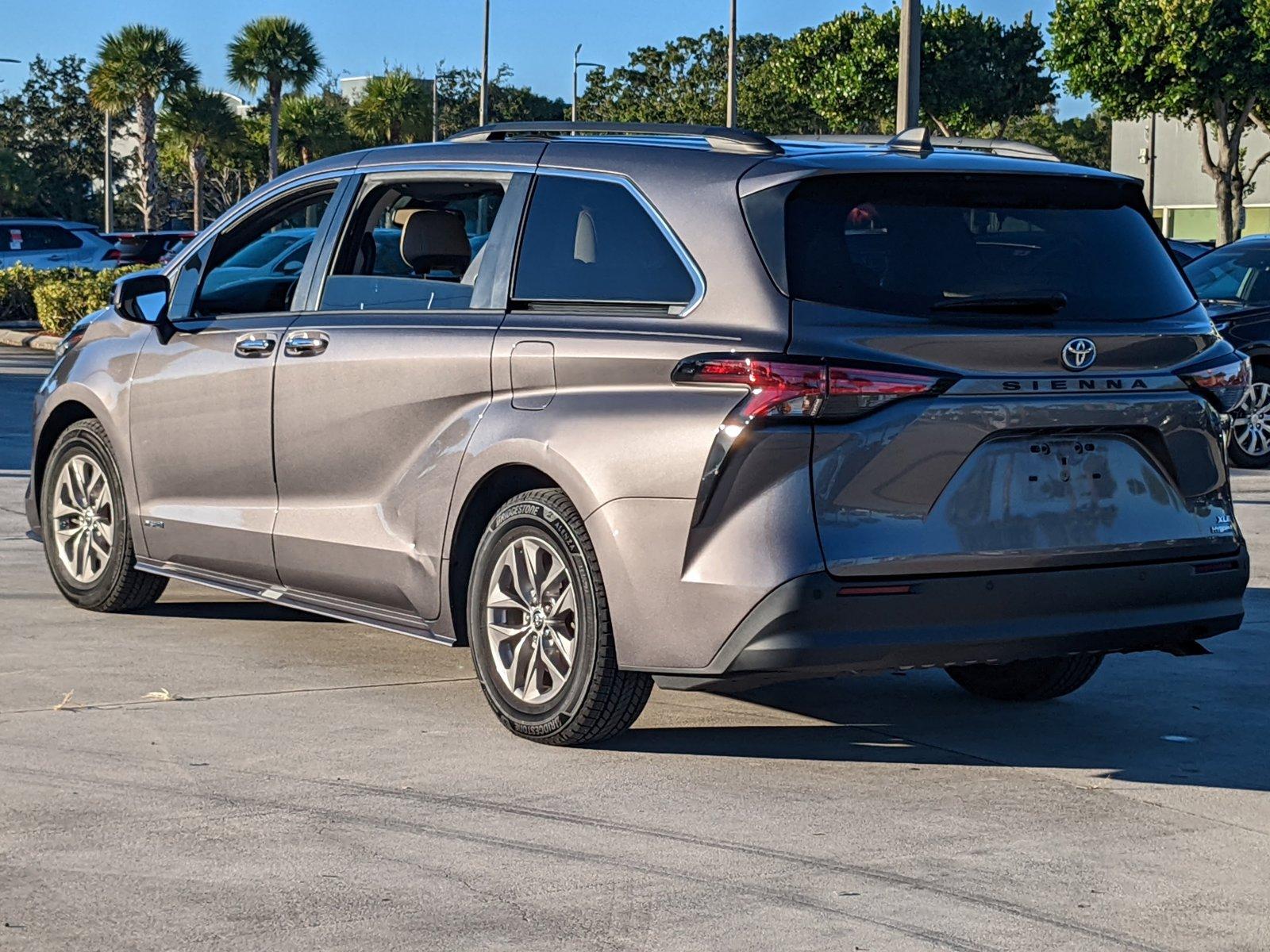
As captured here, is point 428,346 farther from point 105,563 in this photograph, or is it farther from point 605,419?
point 105,563

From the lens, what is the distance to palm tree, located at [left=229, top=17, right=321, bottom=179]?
63406 millimetres

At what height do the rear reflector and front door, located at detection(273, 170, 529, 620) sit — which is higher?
front door, located at detection(273, 170, 529, 620)

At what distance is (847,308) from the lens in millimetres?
5281

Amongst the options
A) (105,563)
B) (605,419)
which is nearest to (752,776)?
(605,419)

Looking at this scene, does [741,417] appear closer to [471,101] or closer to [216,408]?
[216,408]

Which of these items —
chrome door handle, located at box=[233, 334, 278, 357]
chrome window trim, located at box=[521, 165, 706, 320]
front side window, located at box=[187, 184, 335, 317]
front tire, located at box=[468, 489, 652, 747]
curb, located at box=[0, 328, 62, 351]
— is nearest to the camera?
chrome window trim, located at box=[521, 165, 706, 320]

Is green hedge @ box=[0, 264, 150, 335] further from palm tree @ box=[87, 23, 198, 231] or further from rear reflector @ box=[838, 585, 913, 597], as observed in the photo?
palm tree @ box=[87, 23, 198, 231]

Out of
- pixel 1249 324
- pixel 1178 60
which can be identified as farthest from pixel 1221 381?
pixel 1178 60

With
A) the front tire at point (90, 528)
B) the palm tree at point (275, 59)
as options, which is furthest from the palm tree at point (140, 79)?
the front tire at point (90, 528)

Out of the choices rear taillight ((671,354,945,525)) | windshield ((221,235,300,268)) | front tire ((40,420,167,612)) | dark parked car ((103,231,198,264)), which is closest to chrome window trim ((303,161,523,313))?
rear taillight ((671,354,945,525))

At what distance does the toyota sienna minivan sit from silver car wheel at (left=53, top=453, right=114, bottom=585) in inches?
52.8

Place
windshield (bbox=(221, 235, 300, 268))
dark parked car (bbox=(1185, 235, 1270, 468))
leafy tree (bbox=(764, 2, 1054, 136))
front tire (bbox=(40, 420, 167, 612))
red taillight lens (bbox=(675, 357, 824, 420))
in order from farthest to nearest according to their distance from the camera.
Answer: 1. leafy tree (bbox=(764, 2, 1054, 136))
2. windshield (bbox=(221, 235, 300, 268))
3. dark parked car (bbox=(1185, 235, 1270, 468))
4. front tire (bbox=(40, 420, 167, 612))
5. red taillight lens (bbox=(675, 357, 824, 420))

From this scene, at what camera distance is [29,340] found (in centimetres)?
2542

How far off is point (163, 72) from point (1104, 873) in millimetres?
61444
